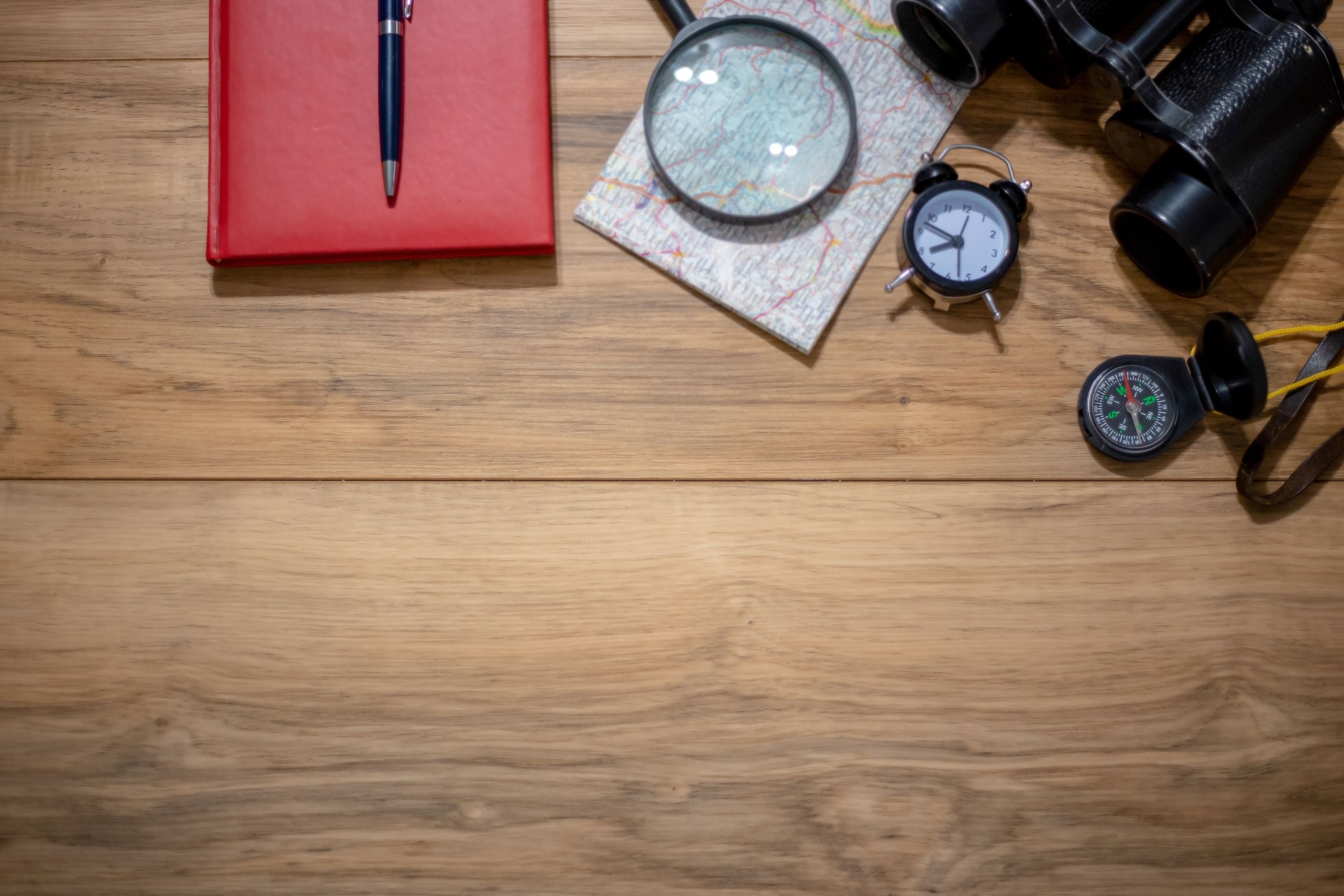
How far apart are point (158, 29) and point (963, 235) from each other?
31.9 inches

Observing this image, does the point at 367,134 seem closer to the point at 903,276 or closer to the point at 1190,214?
the point at 903,276

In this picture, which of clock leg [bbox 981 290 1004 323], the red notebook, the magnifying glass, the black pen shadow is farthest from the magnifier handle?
clock leg [bbox 981 290 1004 323]

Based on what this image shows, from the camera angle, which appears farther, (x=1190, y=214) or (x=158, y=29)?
(x=158, y=29)

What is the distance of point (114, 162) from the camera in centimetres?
92

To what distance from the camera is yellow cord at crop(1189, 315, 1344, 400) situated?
90 centimetres

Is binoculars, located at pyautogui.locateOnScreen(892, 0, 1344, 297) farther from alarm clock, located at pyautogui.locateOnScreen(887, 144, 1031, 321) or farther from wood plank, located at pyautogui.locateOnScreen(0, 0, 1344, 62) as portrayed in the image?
wood plank, located at pyautogui.locateOnScreen(0, 0, 1344, 62)

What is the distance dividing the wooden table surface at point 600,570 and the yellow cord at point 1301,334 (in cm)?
1

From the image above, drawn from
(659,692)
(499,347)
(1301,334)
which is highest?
(1301,334)

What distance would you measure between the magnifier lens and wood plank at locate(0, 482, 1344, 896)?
28 cm

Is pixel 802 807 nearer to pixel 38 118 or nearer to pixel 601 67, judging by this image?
pixel 601 67

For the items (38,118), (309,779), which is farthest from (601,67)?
(309,779)

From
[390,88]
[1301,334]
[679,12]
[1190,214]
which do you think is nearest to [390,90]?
[390,88]

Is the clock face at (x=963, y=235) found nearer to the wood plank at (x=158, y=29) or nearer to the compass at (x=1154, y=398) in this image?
the compass at (x=1154, y=398)

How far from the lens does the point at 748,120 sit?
87 centimetres
